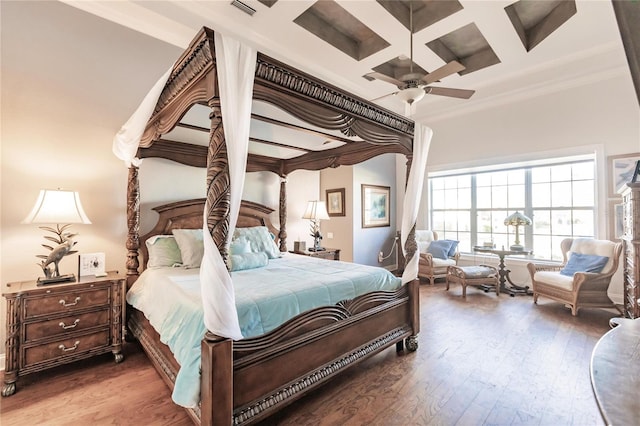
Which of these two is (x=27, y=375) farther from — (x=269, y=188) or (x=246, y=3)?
(x=246, y=3)

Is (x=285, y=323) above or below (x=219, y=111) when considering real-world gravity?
below

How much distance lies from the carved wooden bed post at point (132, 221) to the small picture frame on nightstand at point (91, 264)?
0.79ft

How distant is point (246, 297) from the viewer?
1.81 metres

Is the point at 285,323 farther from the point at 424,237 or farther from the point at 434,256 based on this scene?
the point at 424,237

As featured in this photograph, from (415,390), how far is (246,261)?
1.82 meters

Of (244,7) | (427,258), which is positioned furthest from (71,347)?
(427,258)

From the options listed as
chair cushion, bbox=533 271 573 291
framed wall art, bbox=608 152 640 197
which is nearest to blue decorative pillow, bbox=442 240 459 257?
chair cushion, bbox=533 271 573 291

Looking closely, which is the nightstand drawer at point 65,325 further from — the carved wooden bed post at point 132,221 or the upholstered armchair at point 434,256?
the upholstered armchair at point 434,256

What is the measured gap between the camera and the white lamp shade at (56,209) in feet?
7.35

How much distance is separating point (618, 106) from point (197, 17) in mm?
5648

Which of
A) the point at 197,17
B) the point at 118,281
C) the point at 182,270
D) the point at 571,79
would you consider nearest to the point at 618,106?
the point at 571,79

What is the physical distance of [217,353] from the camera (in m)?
1.48

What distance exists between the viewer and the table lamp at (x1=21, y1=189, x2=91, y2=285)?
7.39ft

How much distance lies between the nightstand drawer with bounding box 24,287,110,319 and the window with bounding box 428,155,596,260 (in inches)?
227
